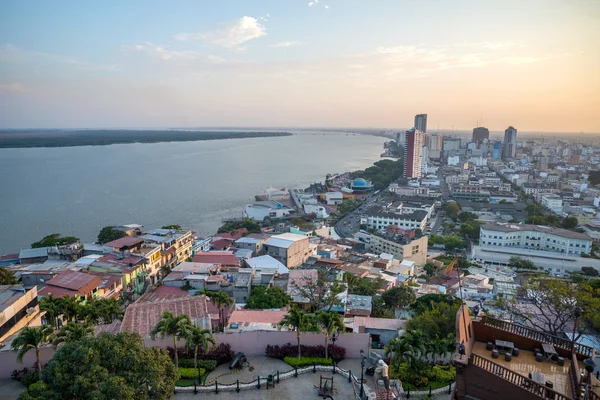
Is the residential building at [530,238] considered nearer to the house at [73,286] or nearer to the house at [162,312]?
the house at [162,312]

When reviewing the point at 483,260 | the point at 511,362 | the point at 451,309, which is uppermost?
the point at 511,362

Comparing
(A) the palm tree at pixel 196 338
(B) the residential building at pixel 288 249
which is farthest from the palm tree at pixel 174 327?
(B) the residential building at pixel 288 249

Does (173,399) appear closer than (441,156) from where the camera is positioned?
Yes

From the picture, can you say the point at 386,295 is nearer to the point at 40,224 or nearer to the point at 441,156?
the point at 40,224

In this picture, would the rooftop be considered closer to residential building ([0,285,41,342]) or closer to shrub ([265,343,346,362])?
shrub ([265,343,346,362])

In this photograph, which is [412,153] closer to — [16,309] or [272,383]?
[272,383]

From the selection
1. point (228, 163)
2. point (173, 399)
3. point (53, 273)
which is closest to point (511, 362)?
point (173, 399)

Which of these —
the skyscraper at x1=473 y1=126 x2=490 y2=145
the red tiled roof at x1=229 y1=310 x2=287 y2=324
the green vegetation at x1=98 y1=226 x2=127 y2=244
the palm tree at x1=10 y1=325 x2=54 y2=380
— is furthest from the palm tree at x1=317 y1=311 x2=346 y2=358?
the skyscraper at x1=473 y1=126 x2=490 y2=145
